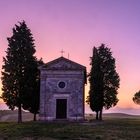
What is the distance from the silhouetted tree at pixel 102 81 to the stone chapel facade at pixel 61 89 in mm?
9839

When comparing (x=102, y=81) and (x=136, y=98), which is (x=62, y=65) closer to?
(x=102, y=81)

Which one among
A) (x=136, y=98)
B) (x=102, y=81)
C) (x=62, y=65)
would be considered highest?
(x=62, y=65)

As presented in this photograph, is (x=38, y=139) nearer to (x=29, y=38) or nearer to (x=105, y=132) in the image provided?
(x=105, y=132)

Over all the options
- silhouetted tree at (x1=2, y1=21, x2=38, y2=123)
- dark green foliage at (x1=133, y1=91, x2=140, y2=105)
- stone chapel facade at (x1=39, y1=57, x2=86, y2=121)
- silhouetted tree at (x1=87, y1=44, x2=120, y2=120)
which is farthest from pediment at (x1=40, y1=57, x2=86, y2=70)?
dark green foliage at (x1=133, y1=91, x2=140, y2=105)

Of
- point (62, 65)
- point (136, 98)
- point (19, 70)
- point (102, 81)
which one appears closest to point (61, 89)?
point (62, 65)

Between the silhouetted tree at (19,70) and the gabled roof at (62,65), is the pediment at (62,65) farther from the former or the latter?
the silhouetted tree at (19,70)

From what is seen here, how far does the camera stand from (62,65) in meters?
58.0

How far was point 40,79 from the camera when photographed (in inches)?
2304

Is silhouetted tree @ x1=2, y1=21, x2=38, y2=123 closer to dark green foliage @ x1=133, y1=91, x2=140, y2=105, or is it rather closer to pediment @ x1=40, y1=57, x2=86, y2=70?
pediment @ x1=40, y1=57, x2=86, y2=70

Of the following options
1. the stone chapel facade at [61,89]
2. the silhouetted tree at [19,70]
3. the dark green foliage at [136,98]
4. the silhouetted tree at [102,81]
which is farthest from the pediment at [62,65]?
the dark green foliage at [136,98]

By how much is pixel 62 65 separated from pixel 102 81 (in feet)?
40.2

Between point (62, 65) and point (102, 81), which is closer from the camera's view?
point (62, 65)

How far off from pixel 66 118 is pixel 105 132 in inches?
602

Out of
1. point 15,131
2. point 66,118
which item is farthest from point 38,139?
point 66,118
